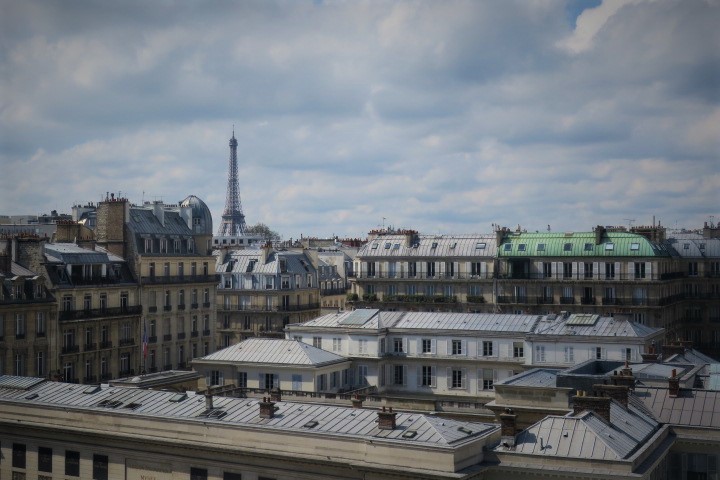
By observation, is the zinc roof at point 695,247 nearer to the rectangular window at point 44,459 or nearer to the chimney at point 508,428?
the chimney at point 508,428

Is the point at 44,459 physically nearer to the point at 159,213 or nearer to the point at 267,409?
the point at 267,409

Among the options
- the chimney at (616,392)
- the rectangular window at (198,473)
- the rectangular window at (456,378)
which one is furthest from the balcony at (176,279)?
the chimney at (616,392)

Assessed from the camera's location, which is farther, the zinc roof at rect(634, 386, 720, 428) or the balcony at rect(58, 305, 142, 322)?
the balcony at rect(58, 305, 142, 322)

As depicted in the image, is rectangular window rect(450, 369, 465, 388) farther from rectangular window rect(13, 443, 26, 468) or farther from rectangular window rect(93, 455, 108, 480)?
rectangular window rect(13, 443, 26, 468)

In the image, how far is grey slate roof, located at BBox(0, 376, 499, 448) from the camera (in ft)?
124

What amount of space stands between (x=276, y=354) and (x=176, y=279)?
2464 centimetres

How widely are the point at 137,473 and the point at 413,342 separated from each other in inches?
1105

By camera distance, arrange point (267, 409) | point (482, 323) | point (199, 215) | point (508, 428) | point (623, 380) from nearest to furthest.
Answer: point (508, 428)
point (267, 409)
point (623, 380)
point (482, 323)
point (199, 215)

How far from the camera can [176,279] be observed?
8362 cm

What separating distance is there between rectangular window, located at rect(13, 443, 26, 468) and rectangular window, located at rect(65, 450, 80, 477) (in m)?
2.74

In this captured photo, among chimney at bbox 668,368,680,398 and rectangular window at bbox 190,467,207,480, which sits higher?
chimney at bbox 668,368,680,398

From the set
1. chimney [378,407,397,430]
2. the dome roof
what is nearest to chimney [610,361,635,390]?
chimney [378,407,397,430]

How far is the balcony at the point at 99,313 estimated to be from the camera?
70938 millimetres

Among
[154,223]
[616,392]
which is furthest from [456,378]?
[154,223]
